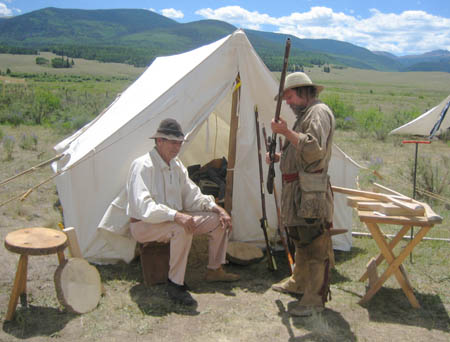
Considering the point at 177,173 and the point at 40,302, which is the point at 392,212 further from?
the point at 40,302

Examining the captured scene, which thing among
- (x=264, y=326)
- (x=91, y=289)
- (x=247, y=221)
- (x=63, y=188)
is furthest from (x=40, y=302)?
(x=247, y=221)

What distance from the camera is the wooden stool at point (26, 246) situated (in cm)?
296

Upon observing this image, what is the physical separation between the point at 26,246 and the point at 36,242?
0.30 ft

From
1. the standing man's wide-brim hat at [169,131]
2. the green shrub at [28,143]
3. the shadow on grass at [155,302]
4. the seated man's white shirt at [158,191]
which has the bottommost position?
the shadow on grass at [155,302]

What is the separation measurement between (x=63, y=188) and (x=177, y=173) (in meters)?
1.23

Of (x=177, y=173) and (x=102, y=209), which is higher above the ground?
(x=177, y=173)

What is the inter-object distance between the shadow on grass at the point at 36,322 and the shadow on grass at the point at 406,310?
2242 millimetres

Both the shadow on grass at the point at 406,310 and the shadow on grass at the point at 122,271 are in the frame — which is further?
the shadow on grass at the point at 122,271

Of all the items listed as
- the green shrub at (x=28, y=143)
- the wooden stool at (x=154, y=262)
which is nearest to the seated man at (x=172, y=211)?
the wooden stool at (x=154, y=262)

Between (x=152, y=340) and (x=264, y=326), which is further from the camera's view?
(x=264, y=326)

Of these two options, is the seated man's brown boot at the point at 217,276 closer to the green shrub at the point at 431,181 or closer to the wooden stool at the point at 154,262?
the wooden stool at the point at 154,262

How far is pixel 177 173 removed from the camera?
3.90 m

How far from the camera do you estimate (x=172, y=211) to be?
3.48 metres

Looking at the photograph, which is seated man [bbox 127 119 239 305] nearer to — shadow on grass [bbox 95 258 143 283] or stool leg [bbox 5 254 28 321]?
shadow on grass [bbox 95 258 143 283]
